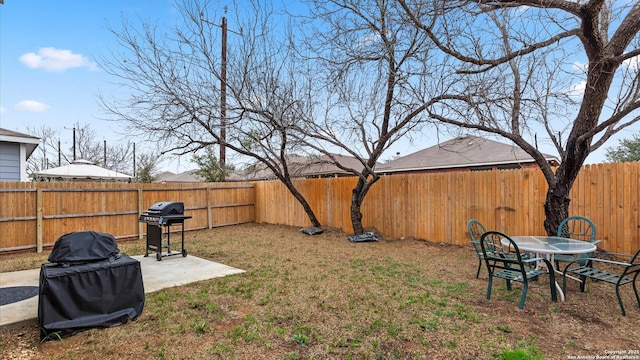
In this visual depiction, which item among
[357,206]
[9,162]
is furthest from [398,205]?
[9,162]

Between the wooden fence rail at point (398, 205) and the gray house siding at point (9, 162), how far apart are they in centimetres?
192

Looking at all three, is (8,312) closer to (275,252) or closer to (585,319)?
(275,252)

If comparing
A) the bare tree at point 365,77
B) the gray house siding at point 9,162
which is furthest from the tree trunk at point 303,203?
the gray house siding at point 9,162

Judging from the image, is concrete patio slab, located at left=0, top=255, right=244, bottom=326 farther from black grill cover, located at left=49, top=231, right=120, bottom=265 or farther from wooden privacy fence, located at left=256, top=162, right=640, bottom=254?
wooden privacy fence, located at left=256, top=162, right=640, bottom=254

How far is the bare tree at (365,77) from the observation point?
5.59m

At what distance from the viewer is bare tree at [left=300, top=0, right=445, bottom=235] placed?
5586 mm

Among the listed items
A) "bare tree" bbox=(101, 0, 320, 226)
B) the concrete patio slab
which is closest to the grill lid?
the concrete patio slab

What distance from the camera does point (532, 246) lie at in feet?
12.3

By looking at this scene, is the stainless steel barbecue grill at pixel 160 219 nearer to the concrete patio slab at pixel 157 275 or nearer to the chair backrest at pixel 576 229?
the concrete patio slab at pixel 157 275

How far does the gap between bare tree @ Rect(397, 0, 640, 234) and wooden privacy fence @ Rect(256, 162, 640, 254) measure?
2.53ft

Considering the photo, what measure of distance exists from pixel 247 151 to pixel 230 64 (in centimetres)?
221

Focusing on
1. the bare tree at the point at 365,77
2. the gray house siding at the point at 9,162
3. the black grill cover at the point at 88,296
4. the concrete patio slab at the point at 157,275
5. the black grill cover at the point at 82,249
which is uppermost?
the bare tree at the point at 365,77

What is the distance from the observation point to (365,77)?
7.19 m

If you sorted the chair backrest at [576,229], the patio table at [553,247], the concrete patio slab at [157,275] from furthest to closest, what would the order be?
the chair backrest at [576,229]
the patio table at [553,247]
the concrete patio slab at [157,275]
